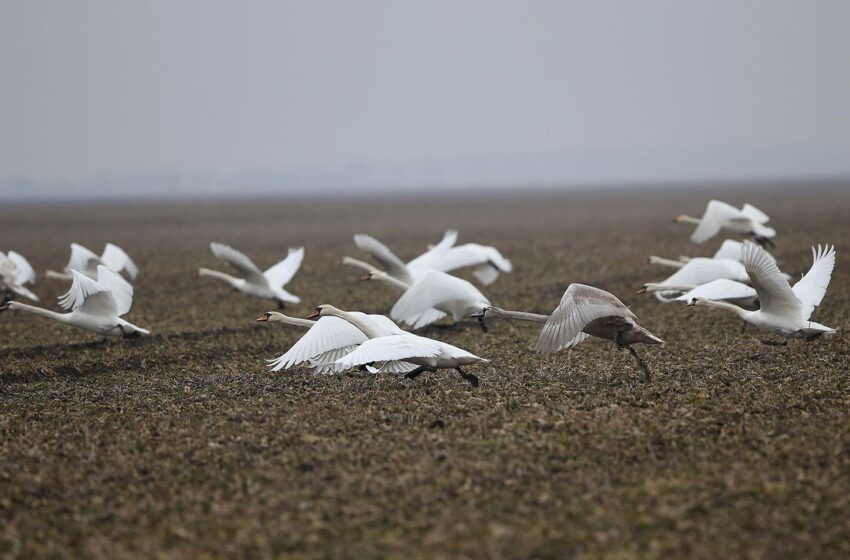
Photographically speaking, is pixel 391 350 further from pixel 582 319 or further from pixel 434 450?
pixel 582 319

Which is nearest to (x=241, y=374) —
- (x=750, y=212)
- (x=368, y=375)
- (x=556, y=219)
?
(x=368, y=375)

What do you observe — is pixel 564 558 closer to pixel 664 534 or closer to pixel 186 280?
pixel 664 534

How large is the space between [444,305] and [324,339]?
2.97 metres

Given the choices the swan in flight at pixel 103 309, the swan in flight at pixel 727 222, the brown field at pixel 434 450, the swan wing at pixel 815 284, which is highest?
the swan in flight at pixel 727 222

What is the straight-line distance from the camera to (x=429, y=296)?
12.1 metres

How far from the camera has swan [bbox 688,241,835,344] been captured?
9352 mm

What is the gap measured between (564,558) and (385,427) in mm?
3023

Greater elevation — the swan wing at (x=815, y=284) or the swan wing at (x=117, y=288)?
the swan wing at (x=815, y=284)

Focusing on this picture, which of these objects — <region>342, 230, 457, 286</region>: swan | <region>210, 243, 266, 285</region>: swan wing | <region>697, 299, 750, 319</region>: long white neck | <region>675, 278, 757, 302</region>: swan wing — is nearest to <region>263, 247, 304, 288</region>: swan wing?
<region>210, 243, 266, 285</region>: swan wing

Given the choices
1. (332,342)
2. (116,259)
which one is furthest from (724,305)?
(116,259)

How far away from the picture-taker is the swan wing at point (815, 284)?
10.3 m

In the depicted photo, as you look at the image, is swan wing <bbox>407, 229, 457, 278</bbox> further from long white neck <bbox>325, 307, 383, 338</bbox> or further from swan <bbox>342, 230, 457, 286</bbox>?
long white neck <bbox>325, 307, 383, 338</bbox>

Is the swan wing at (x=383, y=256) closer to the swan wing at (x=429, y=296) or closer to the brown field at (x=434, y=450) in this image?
the brown field at (x=434, y=450)

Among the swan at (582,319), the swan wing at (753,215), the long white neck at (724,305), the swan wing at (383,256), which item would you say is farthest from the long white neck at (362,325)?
the swan wing at (753,215)
